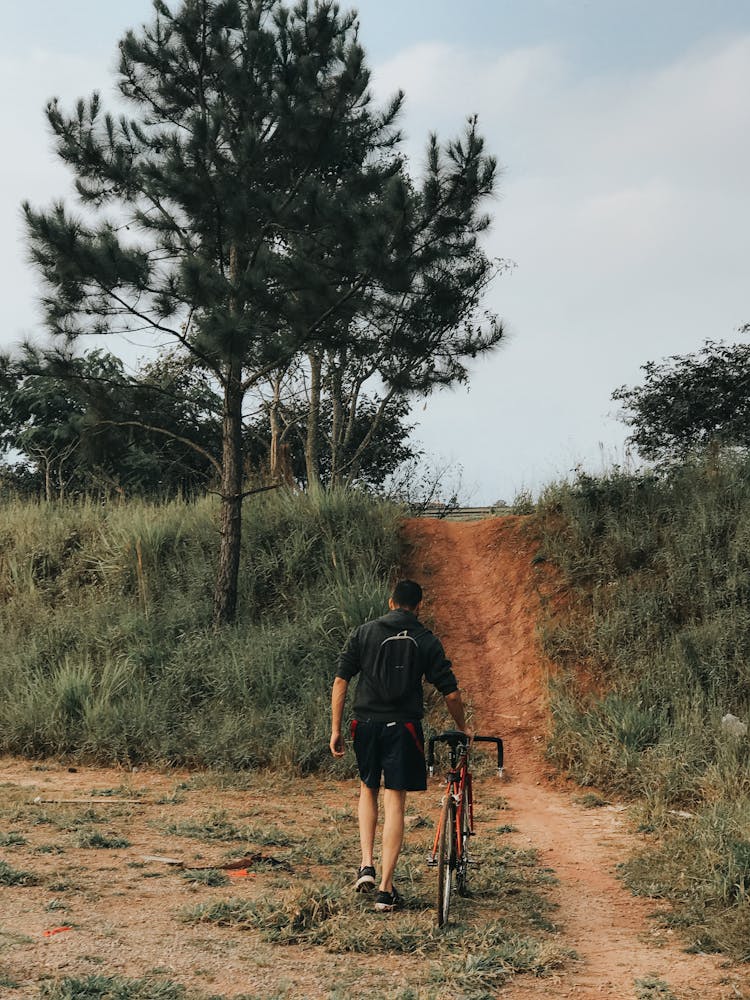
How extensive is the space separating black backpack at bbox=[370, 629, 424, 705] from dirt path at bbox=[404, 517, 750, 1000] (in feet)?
5.32

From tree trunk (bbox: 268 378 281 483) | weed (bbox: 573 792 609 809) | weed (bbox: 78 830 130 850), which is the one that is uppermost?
tree trunk (bbox: 268 378 281 483)

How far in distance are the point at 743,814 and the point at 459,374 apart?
340 inches

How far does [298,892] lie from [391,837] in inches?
23.9

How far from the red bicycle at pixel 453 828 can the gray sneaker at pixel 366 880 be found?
1.13ft

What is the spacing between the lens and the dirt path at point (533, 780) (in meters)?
5.21

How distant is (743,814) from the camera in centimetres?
712

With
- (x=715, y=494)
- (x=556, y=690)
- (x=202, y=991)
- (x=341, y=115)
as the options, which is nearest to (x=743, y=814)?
(x=202, y=991)

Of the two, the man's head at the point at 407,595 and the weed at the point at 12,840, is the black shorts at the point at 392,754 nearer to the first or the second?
the man's head at the point at 407,595

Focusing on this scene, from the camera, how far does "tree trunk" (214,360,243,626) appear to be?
13859 millimetres

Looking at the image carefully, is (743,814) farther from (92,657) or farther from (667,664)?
(92,657)

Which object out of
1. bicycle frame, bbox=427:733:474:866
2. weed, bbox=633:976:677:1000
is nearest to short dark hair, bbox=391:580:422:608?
bicycle frame, bbox=427:733:474:866

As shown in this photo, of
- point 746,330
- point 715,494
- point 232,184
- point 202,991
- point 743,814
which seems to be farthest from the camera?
point 746,330

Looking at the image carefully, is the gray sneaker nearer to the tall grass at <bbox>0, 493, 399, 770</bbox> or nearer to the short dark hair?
the short dark hair

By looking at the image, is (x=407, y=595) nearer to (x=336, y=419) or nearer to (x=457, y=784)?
(x=457, y=784)
